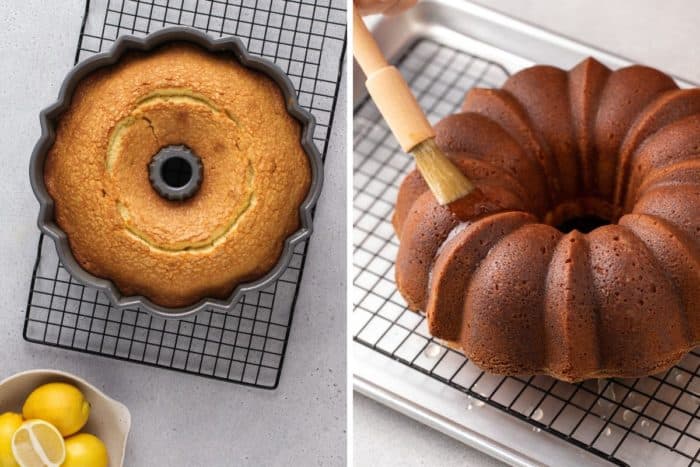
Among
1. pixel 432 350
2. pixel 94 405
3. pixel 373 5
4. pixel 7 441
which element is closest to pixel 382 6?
pixel 373 5

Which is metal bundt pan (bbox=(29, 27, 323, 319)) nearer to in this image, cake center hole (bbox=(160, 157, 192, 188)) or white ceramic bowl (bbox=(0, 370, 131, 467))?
cake center hole (bbox=(160, 157, 192, 188))

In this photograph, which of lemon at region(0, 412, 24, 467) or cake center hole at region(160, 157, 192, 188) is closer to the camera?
cake center hole at region(160, 157, 192, 188)

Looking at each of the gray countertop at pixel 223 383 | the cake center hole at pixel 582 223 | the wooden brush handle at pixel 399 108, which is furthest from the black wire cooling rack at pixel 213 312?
the cake center hole at pixel 582 223

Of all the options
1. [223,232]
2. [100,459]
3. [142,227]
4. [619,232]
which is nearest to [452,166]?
[619,232]

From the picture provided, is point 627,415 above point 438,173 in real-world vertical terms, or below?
below

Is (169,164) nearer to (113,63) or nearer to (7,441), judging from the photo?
(113,63)

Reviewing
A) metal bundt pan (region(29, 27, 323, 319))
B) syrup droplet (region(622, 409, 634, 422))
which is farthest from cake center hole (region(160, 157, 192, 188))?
syrup droplet (region(622, 409, 634, 422))
